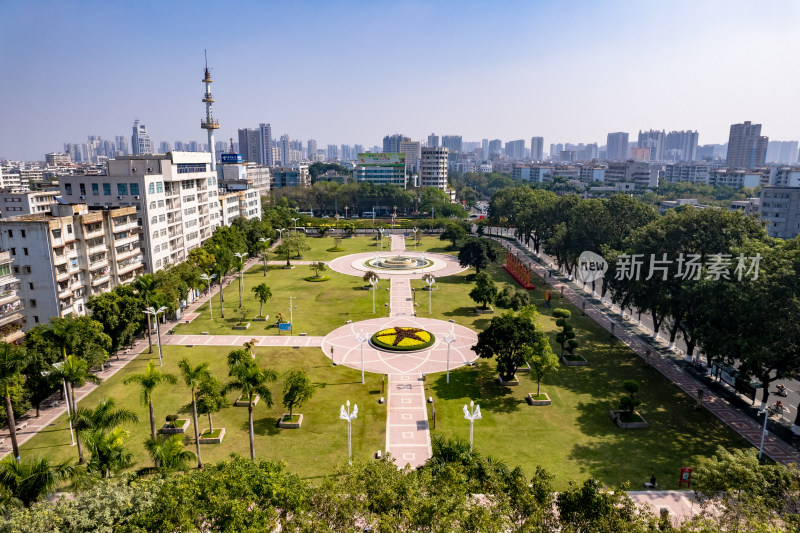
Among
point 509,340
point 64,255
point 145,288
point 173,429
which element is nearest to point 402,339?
point 509,340

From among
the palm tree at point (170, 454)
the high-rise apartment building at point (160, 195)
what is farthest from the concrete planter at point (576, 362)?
the high-rise apartment building at point (160, 195)

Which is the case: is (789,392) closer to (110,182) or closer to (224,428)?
(224,428)

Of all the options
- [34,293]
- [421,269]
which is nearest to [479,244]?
[421,269]

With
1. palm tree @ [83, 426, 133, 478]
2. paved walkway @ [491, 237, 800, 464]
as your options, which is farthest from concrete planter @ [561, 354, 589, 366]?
palm tree @ [83, 426, 133, 478]

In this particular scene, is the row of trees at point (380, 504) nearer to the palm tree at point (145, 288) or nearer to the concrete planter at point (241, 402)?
the concrete planter at point (241, 402)

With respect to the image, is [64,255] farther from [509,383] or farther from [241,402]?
[509,383]

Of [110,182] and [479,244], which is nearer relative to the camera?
[110,182]
